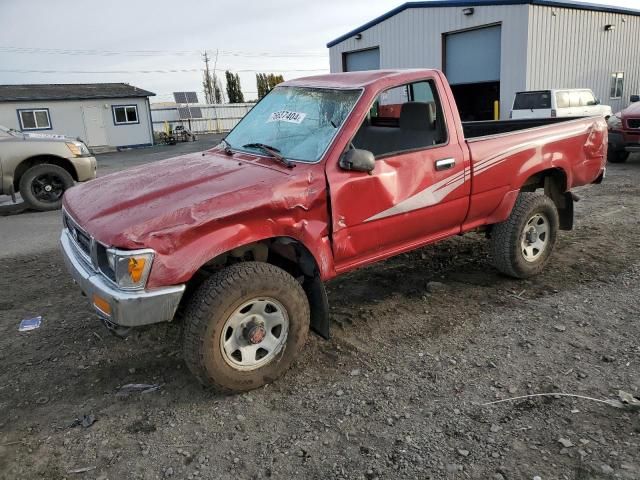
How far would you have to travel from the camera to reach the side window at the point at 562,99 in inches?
597

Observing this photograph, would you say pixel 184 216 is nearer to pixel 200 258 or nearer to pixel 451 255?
pixel 200 258

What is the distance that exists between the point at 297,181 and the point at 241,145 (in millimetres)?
1078

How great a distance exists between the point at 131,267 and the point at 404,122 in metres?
2.70

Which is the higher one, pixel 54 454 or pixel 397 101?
pixel 397 101

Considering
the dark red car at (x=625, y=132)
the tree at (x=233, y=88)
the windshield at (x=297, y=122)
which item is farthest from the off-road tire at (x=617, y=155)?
the tree at (x=233, y=88)

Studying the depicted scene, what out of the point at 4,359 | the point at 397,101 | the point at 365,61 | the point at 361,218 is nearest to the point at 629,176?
the point at 397,101

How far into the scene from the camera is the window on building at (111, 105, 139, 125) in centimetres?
2897

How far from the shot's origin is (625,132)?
451 inches

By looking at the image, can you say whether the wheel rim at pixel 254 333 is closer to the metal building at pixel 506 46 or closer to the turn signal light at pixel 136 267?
the turn signal light at pixel 136 267

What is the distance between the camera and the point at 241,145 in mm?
4234

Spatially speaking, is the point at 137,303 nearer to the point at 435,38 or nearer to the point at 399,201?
the point at 399,201

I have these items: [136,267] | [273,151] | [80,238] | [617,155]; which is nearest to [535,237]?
[273,151]

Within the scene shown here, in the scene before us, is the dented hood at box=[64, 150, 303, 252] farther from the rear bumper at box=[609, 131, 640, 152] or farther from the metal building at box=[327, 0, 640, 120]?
the metal building at box=[327, 0, 640, 120]

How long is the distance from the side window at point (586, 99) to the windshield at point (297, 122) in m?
14.6
